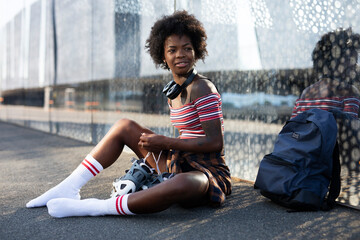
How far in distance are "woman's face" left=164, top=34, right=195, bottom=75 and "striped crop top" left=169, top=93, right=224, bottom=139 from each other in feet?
0.86

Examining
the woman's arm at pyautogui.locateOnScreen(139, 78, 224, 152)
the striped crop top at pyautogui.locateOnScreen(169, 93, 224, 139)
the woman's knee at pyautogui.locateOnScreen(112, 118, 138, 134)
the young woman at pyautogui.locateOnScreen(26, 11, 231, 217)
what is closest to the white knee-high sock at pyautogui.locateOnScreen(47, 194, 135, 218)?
the young woman at pyautogui.locateOnScreen(26, 11, 231, 217)

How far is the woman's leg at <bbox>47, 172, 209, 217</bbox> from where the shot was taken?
194cm

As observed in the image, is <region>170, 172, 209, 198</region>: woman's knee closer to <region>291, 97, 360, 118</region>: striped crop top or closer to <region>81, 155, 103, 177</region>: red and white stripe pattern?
<region>81, 155, 103, 177</region>: red and white stripe pattern

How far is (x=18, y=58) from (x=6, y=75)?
1.80 metres

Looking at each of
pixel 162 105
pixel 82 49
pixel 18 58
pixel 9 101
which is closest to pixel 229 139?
pixel 162 105

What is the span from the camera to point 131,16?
4.81 metres

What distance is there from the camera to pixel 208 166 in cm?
228

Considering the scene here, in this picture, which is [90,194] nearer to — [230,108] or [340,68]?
[230,108]

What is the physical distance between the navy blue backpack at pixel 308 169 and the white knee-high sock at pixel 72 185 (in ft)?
3.67

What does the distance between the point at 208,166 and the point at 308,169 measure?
60 cm

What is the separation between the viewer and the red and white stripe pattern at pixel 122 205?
2.01 meters

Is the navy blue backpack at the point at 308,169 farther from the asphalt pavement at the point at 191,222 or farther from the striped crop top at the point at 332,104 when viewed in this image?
the striped crop top at the point at 332,104

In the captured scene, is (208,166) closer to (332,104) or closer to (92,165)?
(92,165)

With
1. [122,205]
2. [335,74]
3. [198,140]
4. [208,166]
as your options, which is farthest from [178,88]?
[335,74]
